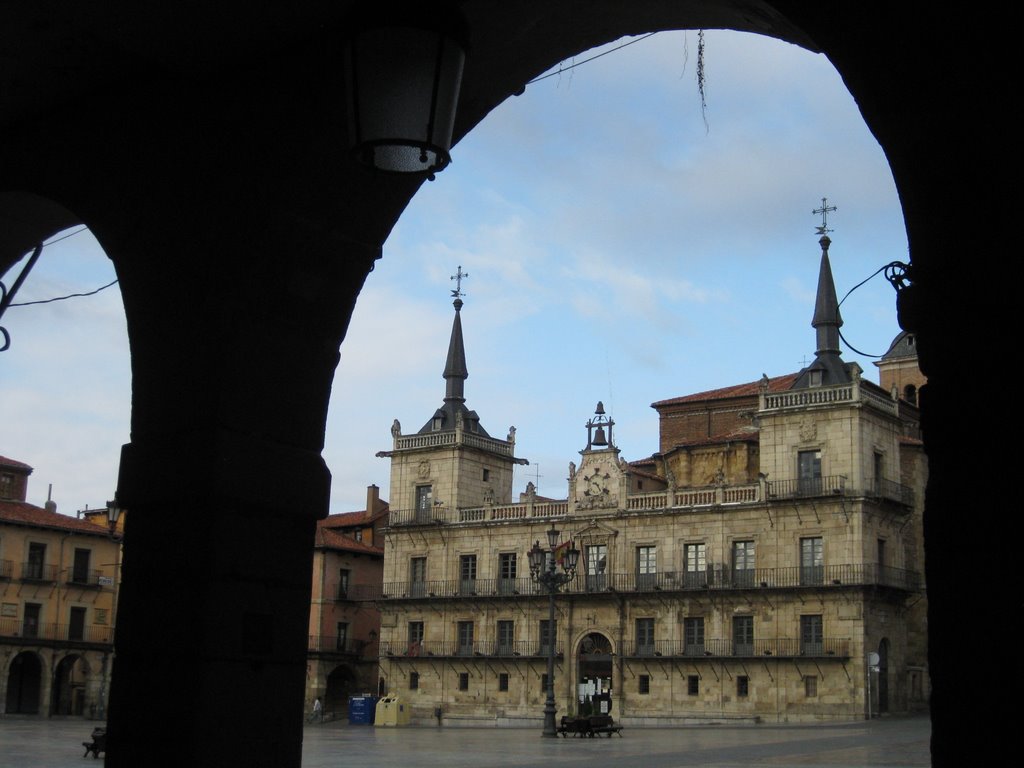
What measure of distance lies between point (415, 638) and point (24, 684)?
676 inches

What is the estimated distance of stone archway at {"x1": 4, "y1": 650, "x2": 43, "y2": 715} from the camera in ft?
172

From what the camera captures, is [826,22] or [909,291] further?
[826,22]

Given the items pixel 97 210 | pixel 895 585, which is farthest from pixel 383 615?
pixel 97 210

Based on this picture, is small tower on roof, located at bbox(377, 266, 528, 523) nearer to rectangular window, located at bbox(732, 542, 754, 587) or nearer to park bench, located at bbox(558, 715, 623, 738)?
rectangular window, located at bbox(732, 542, 754, 587)

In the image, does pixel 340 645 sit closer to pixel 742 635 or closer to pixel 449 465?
pixel 449 465

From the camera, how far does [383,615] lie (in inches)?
2232

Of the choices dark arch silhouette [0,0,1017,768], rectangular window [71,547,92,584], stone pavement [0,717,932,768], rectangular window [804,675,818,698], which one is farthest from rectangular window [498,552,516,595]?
dark arch silhouette [0,0,1017,768]

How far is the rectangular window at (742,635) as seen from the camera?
46719 millimetres

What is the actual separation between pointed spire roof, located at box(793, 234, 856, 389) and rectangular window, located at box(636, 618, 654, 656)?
11.4 meters

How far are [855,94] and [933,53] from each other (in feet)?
0.59

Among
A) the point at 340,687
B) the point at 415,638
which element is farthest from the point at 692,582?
the point at 340,687

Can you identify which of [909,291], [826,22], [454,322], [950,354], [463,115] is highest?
[454,322]

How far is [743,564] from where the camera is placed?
48.2 m

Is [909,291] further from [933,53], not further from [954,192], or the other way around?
[933,53]
